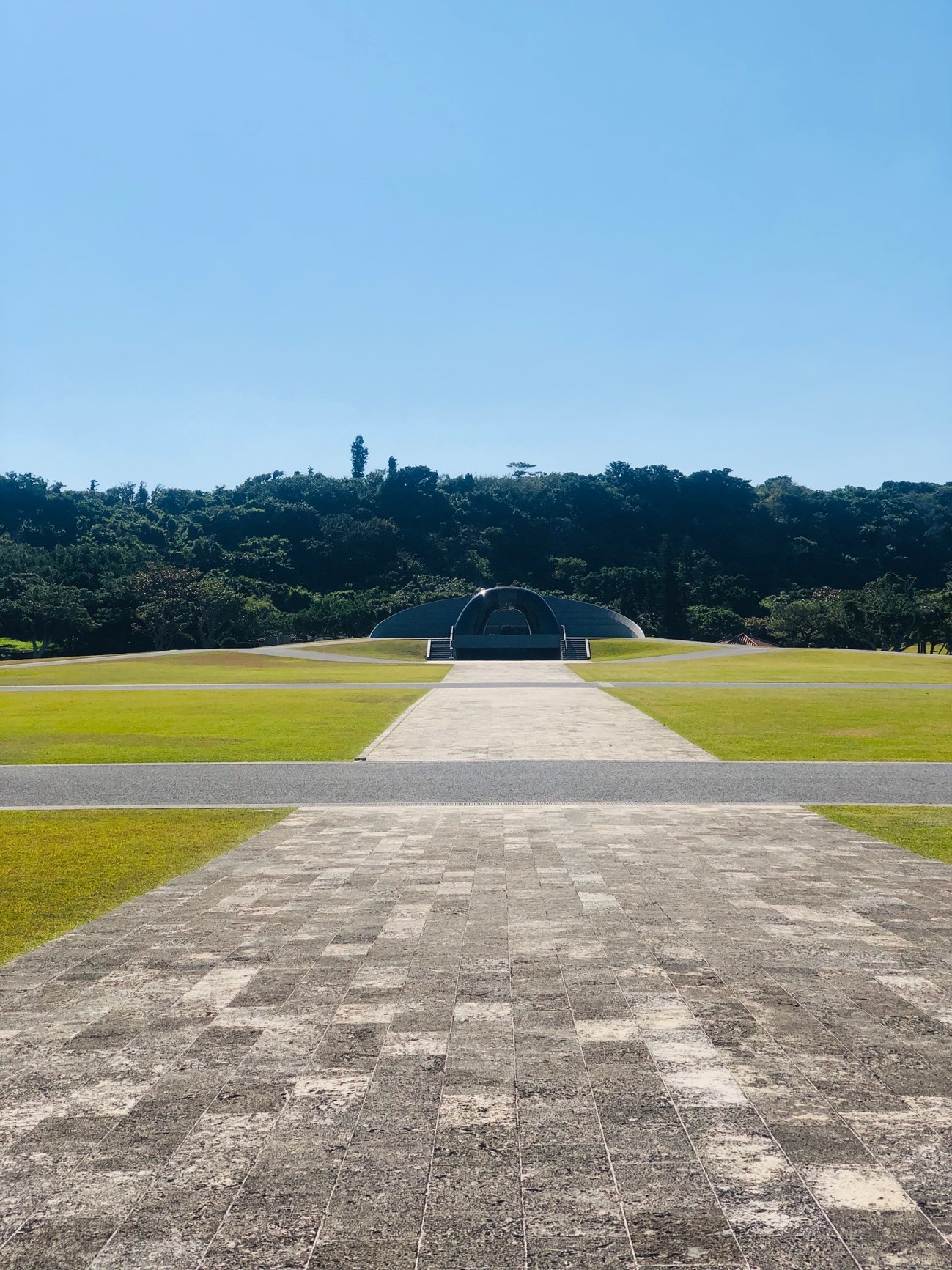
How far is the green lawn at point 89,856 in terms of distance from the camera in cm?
709

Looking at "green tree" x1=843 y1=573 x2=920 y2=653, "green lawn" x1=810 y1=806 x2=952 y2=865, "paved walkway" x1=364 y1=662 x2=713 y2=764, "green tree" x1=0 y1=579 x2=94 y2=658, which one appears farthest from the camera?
"green tree" x1=843 y1=573 x2=920 y2=653

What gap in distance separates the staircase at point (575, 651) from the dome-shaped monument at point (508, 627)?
0.06 metres

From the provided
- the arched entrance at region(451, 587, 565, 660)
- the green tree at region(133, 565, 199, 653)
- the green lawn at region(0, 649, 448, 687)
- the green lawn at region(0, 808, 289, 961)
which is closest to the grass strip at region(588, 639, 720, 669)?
the arched entrance at region(451, 587, 565, 660)

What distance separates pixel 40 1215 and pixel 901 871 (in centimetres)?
745

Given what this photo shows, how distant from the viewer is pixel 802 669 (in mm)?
44344

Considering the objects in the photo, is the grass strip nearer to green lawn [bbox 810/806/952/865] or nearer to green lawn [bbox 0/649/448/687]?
green lawn [bbox 0/649/448/687]

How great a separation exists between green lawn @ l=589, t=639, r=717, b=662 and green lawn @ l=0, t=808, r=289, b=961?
5175cm

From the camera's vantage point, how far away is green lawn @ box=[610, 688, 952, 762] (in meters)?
17.6

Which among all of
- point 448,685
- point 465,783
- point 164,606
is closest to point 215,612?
point 164,606

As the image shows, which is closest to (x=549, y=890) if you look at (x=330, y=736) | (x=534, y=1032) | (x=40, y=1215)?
(x=534, y=1032)

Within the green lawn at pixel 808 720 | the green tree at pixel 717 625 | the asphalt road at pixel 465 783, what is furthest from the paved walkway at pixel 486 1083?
the green tree at pixel 717 625

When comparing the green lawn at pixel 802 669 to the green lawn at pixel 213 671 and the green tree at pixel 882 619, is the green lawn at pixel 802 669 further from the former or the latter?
the green tree at pixel 882 619

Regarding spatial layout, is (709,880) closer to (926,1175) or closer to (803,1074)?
(803,1074)

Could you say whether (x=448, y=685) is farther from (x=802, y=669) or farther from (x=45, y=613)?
(x=45, y=613)
